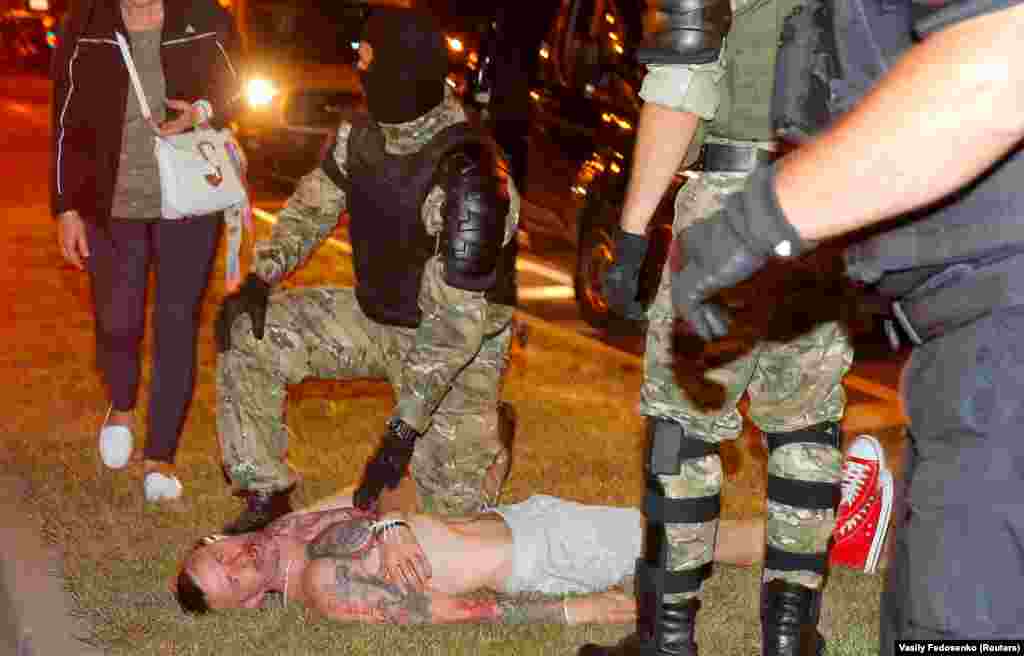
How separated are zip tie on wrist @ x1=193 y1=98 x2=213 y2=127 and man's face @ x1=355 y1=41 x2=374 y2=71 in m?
0.90

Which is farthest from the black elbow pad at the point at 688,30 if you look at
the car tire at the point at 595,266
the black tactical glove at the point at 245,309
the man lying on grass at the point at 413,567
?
the car tire at the point at 595,266

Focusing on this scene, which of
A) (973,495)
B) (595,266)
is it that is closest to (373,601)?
(973,495)

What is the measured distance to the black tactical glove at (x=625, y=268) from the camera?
327 centimetres

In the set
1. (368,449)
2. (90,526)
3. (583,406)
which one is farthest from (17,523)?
(583,406)

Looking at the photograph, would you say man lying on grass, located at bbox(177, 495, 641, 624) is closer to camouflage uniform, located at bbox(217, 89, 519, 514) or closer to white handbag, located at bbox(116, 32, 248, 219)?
camouflage uniform, located at bbox(217, 89, 519, 514)

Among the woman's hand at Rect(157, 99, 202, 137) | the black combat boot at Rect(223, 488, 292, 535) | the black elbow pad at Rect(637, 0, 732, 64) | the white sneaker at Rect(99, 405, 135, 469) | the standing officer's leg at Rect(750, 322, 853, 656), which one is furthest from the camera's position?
the white sneaker at Rect(99, 405, 135, 469)

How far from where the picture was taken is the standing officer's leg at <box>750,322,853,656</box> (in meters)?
3.32

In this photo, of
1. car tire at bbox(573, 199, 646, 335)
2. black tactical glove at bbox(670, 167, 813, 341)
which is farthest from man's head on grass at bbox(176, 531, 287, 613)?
car tire at bbox(573, 199, 646, 335)

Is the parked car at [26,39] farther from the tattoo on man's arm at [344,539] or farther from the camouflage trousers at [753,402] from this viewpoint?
the camouflage trousers at [753,402]

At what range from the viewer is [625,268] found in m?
3.28

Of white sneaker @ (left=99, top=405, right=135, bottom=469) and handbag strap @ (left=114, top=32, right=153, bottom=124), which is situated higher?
handbag strap @ (left=114, top=32, right=153, bottom=124)

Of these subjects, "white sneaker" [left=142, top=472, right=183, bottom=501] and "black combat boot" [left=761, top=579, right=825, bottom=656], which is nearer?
"black combat boot" [left=761, top=579, right=825, bottom=656]

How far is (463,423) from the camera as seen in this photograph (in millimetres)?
4348

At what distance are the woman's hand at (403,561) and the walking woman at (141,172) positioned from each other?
4.53 ft
